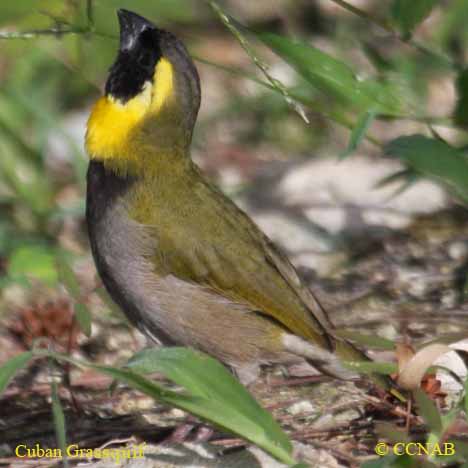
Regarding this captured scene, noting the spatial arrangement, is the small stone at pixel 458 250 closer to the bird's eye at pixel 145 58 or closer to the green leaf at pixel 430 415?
the bird's eye at pixel 145 58

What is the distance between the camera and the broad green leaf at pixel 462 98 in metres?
4.35

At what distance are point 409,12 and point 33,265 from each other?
2.04m

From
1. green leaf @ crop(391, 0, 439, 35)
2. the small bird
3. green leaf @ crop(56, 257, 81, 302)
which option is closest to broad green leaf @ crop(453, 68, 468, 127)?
green leaf @ crop(391, 0, 439, 35)

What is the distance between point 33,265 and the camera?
209 inches

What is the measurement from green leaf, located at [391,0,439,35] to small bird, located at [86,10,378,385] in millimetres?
775

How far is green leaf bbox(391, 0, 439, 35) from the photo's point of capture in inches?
169

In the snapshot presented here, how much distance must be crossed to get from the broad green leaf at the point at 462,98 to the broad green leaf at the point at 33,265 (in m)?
1.93

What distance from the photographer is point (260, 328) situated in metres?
4.29

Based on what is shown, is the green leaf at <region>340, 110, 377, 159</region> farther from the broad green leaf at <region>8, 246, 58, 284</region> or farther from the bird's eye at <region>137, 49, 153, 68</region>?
the broad green leaf at <region>8, 246, 58, 284</region>

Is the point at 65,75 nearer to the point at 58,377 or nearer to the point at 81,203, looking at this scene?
the point at 81,203

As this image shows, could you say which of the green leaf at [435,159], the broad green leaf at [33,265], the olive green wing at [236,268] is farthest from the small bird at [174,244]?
the broad green leaf at [33,265]

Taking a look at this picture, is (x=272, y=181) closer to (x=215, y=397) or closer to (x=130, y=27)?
(x=130, y=27)

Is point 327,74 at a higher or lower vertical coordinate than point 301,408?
higher

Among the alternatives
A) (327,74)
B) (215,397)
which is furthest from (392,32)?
(215,397)
